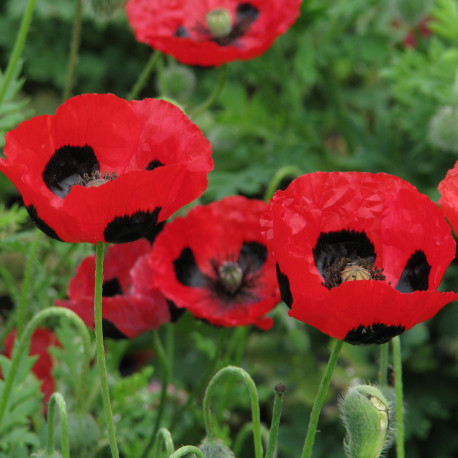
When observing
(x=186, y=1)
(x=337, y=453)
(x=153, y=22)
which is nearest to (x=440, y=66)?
(x=186, y=1)

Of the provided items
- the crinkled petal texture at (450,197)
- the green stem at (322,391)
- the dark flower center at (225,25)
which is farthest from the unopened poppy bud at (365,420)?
the dark flower center at (225,25)

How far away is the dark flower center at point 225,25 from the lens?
2.11 m

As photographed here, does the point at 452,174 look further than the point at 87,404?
No

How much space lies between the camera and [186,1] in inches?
84.4

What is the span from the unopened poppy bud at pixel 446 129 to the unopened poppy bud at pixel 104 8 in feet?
2.78

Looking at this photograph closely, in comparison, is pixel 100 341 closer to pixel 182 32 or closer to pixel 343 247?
pixel 343 247

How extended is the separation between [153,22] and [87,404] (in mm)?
844

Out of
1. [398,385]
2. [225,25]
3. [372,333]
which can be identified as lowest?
[398,385]

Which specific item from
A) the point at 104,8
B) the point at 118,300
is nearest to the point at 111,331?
the point at 118,300

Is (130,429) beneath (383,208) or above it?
beneath

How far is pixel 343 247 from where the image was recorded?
4.05ft

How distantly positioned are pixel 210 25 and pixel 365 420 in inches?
51.8

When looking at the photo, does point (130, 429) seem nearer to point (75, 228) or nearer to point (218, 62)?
point (218, 62)

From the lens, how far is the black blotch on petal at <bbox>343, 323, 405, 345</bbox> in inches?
40.9
